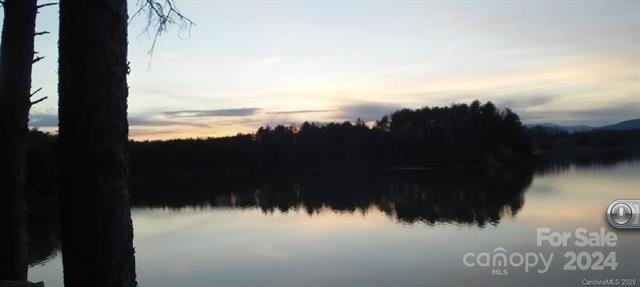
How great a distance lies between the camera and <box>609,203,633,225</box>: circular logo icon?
6730mm

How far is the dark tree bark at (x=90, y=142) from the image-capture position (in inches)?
54.9

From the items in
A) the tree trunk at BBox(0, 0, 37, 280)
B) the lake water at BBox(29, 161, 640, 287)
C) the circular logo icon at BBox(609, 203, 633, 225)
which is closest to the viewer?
the tree trunk at BBox(0, 0, 37, 280)

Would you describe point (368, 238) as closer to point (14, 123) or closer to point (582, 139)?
point (14, 123)

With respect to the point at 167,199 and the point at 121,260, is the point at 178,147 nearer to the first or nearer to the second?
the point at 167,199

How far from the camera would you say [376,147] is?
57.6 meters

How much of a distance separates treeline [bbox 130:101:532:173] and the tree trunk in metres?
51.5

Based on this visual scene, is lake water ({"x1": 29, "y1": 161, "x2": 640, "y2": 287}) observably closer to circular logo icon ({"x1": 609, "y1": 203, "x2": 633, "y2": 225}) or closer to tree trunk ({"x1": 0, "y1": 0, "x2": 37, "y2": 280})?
circular logo icon ({"x1": 609, "y1": 203, "x2": 633, "y2": 225})

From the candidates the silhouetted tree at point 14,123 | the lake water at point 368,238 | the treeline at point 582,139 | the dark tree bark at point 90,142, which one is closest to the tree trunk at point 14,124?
the silhouetted tree at point 14,123

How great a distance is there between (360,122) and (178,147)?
2282 cm

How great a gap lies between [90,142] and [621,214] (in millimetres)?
7434

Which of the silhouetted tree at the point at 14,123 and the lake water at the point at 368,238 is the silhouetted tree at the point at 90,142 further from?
the lake water at the point at 368,238

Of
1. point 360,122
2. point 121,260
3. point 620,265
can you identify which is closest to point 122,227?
point 121,260

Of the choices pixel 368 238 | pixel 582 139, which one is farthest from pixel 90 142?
pixel 582 139

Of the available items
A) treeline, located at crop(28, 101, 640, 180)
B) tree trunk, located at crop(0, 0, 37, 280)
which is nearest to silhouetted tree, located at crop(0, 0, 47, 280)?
tree trunk, located at crop(0, 0, 37, 280)
